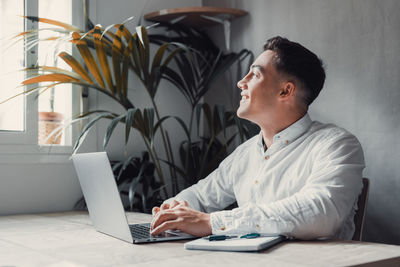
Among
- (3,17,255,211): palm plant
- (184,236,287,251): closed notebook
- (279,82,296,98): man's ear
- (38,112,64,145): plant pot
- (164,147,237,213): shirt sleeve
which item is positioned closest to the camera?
(184,236,287,251): closed notebook

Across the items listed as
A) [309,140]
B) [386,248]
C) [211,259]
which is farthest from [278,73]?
[211,259]

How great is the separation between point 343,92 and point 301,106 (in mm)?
631

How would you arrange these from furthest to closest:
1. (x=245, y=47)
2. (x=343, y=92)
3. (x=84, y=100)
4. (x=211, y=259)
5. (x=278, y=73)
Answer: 1. (x=245, y=47)
2. (x=84, y=100)
3. (x=343, y=92)
4. (x=278, y=73)
5. (x=211, y=259)

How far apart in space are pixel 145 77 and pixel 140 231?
131cm

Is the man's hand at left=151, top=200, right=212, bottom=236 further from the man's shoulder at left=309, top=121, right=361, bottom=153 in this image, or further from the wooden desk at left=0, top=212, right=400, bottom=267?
the man's shoulder at left=309, top=121, right=361, bottom=153

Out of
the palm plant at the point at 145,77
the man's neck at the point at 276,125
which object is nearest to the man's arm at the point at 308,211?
the man's neck at the point at 276,125

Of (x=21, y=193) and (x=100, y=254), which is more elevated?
(x=100, y=254)

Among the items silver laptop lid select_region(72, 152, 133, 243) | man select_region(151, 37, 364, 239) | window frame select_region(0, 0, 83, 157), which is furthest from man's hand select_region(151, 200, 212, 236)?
window frame select_region(0, 0, 83, 157)

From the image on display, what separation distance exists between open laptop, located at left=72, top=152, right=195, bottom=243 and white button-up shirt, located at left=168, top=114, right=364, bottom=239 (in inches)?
9.0

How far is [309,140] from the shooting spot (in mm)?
1853

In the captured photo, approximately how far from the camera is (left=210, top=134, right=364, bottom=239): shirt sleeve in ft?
4.73

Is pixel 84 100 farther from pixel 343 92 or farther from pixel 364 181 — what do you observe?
pixel 364 181

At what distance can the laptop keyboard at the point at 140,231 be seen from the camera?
59.6 inches

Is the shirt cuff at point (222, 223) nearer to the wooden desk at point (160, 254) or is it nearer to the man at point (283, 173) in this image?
the man at point (283, 173)
